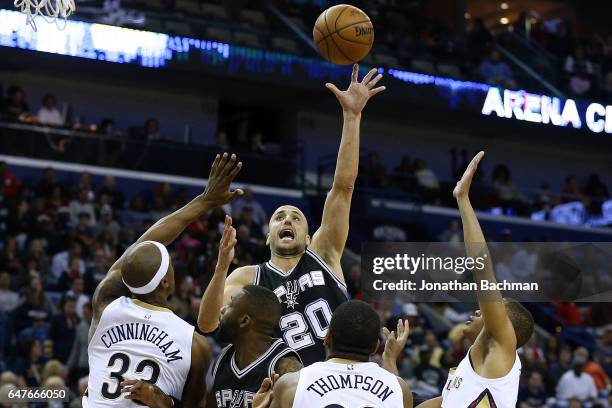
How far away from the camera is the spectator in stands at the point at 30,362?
36.7ft

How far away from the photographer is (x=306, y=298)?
6.12 m

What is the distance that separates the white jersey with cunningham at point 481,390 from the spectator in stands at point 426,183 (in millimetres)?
15799

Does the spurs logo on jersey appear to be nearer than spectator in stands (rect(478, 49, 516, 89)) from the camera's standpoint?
Yes

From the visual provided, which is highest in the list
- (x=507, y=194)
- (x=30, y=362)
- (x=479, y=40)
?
(x=479, y=40)

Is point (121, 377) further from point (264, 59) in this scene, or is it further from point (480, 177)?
point (480, 177)

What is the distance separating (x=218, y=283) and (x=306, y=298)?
71 centimetres

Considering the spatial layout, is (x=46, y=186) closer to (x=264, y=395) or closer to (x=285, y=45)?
(x=285, y=45)

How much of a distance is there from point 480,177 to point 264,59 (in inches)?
224

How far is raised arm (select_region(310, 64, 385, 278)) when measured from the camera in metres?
6.26

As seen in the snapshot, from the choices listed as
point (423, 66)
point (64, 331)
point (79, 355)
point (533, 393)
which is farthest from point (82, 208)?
point (423, 66)

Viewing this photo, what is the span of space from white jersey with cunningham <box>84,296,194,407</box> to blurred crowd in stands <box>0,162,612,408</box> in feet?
17.5

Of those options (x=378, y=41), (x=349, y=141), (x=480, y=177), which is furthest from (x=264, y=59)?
(x=349, y=141)

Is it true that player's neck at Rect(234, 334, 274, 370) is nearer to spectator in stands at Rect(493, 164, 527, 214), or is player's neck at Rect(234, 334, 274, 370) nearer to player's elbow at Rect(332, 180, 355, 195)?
player's elbow at Rect(332, 180, 355, 195)

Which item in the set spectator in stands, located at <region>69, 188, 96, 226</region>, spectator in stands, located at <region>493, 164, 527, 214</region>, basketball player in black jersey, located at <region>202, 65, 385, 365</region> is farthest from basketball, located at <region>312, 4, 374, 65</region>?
spectator in stands, located at <region>493, 164, 527, 214</region>
